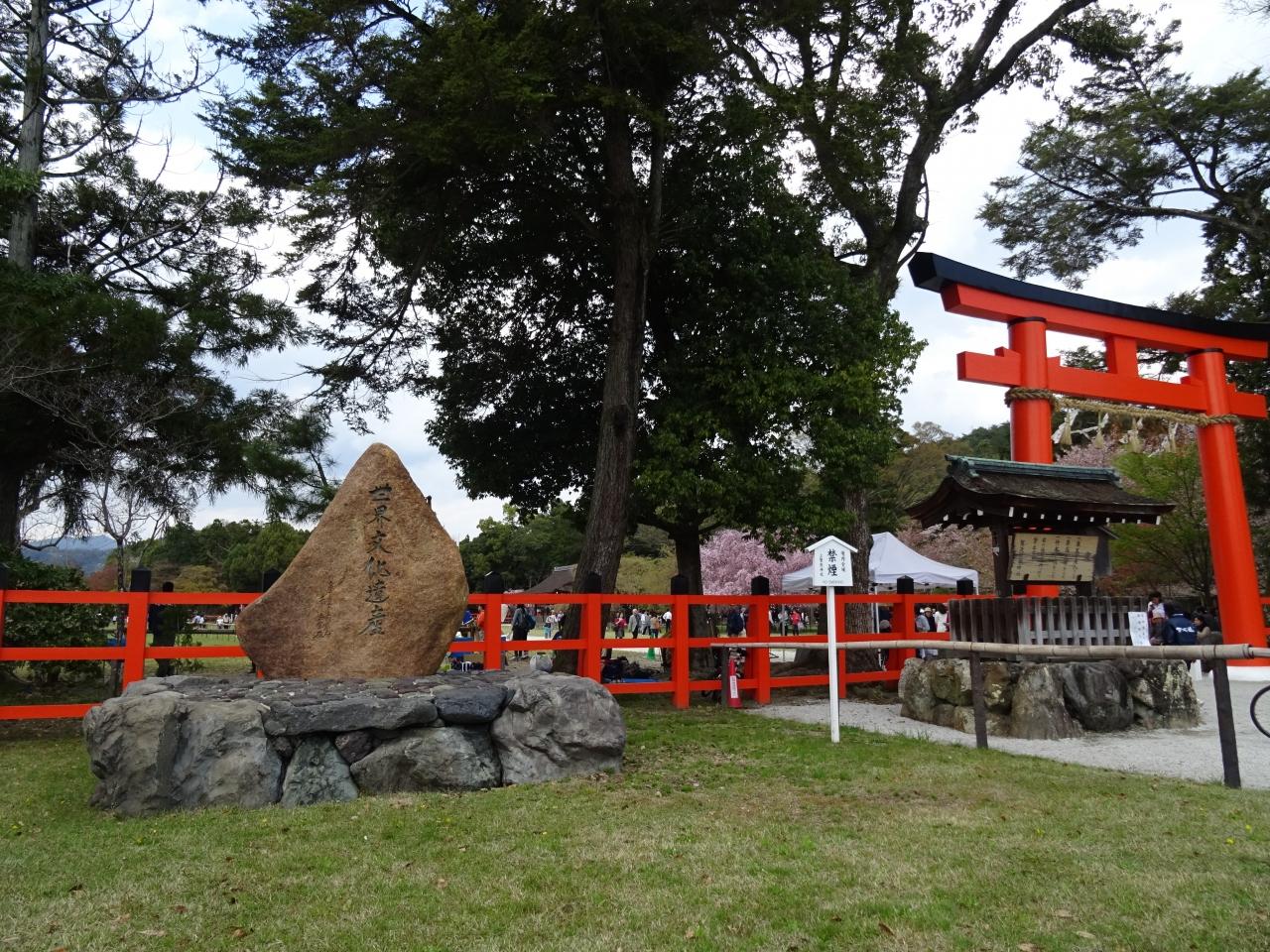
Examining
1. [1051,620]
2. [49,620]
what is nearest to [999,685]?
[1051,620]

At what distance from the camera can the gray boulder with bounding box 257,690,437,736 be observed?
5426mm

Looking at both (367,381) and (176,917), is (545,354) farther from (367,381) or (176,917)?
(176,917)

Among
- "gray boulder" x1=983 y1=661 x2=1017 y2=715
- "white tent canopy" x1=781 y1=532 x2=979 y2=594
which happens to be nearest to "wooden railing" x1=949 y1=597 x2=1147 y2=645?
"gray boulder" x1=983 y1=661 x2=1017 y2=715

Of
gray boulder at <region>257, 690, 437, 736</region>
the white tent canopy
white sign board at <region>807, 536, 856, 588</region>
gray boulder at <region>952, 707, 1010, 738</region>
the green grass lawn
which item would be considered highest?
the white tent canopy

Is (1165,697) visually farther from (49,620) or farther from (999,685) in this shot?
(49,620)

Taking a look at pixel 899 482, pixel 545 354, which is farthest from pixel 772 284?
pixel 899 482

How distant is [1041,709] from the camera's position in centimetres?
828

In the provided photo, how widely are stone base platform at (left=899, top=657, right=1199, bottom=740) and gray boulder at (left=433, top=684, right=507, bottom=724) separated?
205 inches

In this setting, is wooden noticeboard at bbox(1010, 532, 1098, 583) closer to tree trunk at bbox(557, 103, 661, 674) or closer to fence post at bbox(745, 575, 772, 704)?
fence post at bbox(745, 575, 772, 704)

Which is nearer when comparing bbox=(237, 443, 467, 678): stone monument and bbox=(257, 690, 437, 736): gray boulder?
bbox=(257, 690, 437, 736): gray boulder

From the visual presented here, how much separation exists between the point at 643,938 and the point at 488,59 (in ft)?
28.2

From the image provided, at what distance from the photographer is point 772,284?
12383mm

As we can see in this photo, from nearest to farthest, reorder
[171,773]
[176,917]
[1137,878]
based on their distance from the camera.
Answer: [176,917] → [1137,878] → [171,773]

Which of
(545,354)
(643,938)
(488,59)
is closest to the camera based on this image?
(643,938)
